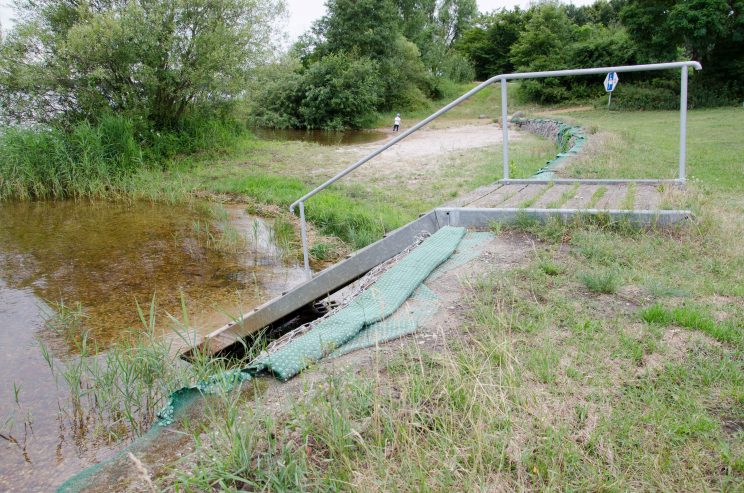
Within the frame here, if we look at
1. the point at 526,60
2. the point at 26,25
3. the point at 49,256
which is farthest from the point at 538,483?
the point at 526,60

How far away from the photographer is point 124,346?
471cm

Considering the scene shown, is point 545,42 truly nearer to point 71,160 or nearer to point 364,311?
point 71,160

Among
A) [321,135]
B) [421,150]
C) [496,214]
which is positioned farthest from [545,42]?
[496,214]

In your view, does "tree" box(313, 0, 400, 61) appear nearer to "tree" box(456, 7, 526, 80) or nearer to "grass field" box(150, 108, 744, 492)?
"tree" box(456, 7, 526, 80)

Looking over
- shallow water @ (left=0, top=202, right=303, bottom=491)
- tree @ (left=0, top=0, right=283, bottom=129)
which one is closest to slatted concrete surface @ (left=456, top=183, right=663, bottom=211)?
shallow water @ (left=0, top=202, right=303, bottom=491)

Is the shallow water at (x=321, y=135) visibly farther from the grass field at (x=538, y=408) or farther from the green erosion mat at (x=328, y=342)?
the grass field at (x=538, y=408)

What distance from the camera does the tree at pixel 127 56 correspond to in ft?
40.0

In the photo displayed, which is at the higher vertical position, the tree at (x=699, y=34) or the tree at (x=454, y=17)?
the tree at (x=454, y=17)

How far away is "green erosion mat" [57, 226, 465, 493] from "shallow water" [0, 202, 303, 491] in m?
0.97

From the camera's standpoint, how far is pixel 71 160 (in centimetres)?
1169

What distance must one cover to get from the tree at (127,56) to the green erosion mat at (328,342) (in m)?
10.3

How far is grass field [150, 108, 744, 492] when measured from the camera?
2.17 metres

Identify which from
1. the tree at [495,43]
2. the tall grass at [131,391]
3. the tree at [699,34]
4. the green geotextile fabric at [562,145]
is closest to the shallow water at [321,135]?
the green geotextile fabric at [562,145]

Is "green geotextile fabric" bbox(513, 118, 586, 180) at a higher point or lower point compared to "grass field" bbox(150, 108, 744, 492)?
higher
